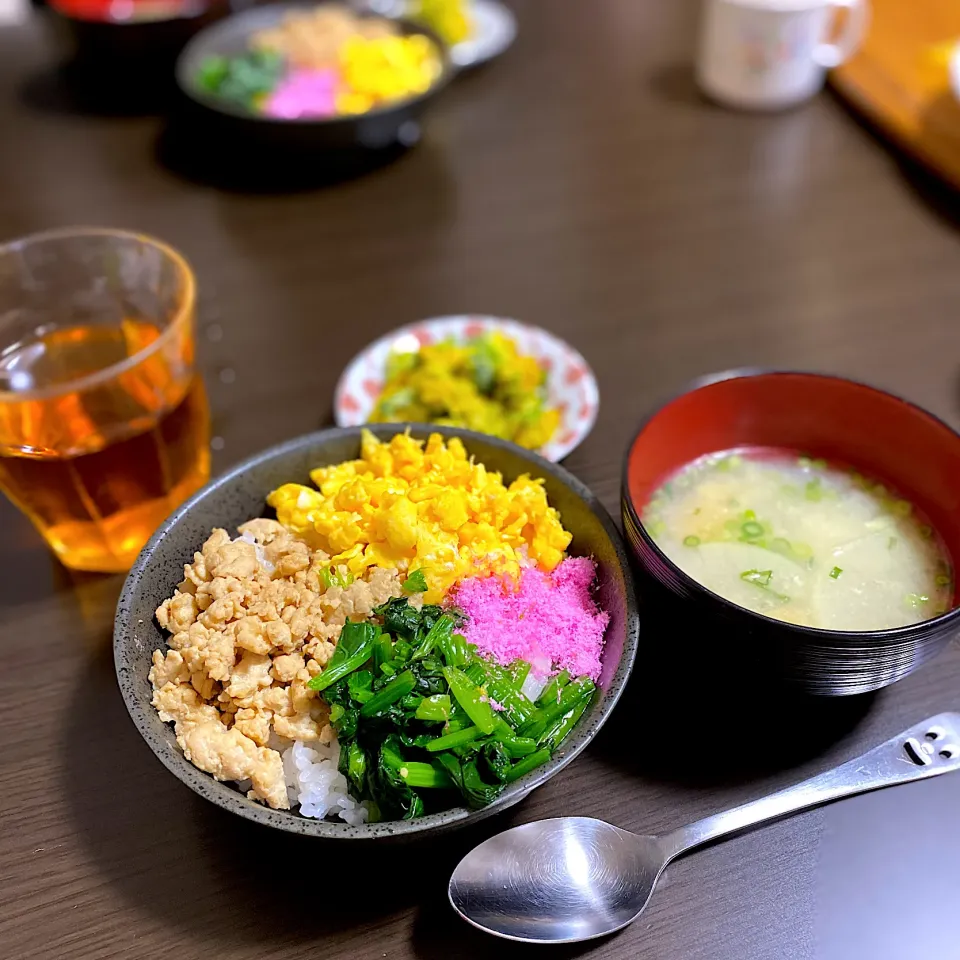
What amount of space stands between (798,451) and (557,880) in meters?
0.71

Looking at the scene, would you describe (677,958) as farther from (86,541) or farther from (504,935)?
(86,541)

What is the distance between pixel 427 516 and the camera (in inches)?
43.8

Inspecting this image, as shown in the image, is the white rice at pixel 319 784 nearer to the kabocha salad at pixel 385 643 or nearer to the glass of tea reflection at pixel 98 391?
the kabocha salad at pixel 385 643

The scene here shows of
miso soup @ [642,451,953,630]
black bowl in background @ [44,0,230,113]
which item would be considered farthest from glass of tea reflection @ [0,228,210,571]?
black bowl in background @ [44,0,230,113]

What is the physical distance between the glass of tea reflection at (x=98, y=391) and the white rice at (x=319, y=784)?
1.67 feet

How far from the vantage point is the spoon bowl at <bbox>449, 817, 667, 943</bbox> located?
0.92 m

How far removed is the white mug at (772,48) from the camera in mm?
2135

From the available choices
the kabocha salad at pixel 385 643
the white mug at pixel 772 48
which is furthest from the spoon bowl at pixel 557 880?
A: the white mug at pixel 772 48

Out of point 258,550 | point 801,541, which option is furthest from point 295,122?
point 801,541

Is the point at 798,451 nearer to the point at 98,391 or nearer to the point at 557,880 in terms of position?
the point at 557,880

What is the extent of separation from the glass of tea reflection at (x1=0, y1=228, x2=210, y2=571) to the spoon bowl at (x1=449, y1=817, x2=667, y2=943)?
0.72 meters

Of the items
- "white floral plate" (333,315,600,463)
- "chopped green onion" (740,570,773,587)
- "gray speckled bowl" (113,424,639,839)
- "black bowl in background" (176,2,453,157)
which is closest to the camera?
"gray speckled bowl" (113,424,639,839)

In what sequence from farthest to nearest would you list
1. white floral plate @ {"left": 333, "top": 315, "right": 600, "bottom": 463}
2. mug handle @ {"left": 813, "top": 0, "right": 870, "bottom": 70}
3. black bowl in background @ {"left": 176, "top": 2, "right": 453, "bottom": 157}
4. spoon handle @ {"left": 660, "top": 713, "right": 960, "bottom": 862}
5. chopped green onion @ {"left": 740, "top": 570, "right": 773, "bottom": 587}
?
mug handle @ {"left": 813, "top": 0, "right": 870, "bottom": 70}
black bowl in background @ {"left": 176, "top": 2, "right": 453, "bottom": 157}
white floral plate @ {"left": 333, "top": 315, "right": 600, "bottom": 463}
chopped green onion @ {"left": 740, "top": 570, "right": 773, "bottom": 587}
spoon handle @ {"left": 660, "top": 713, "right": 960, "bottom": 862}

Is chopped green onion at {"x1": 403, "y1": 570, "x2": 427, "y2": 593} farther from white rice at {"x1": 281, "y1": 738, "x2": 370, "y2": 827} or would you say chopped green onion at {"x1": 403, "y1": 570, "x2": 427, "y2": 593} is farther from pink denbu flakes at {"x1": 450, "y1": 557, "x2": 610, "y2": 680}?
white rice at {"x1": 281, "y1": 738, "x2": 370, "y2": 827}
